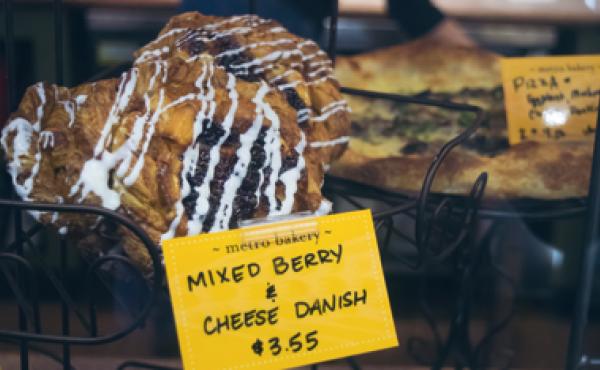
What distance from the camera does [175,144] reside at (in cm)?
64

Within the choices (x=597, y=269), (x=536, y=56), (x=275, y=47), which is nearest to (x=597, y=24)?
(x=536, y=56)

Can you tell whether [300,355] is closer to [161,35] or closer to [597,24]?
[161,35]

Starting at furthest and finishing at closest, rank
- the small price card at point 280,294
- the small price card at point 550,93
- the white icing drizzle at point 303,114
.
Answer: the small price card at point 550,93, the white icing drizzle at point 303,114, the small price card at point 280,294

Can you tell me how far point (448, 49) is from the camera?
0.96 metres

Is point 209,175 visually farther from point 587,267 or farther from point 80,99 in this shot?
point 587,267

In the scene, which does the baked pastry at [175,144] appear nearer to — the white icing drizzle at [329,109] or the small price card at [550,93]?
the white icing drizzle at [329,109]

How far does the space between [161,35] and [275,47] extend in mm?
124

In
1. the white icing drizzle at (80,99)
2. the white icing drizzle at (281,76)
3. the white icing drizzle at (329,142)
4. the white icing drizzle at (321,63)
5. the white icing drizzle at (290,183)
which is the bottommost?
the white icing drizzle at (290,183)

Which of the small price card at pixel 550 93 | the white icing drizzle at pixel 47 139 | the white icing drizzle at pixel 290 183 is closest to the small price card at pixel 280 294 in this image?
the white icing drizzle at pixel 290 183

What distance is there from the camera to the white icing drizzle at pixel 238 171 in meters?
0.65

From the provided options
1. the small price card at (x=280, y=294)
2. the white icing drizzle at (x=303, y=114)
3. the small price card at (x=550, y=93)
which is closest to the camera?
the small price card at (x=280, y=294)

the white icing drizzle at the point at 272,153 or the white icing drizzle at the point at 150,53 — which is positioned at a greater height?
the white icing drizzle at the point at 150,53

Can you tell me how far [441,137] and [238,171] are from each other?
385 millimetres

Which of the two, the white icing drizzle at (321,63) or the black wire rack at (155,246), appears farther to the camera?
the white icing drizzle at (321,63)
